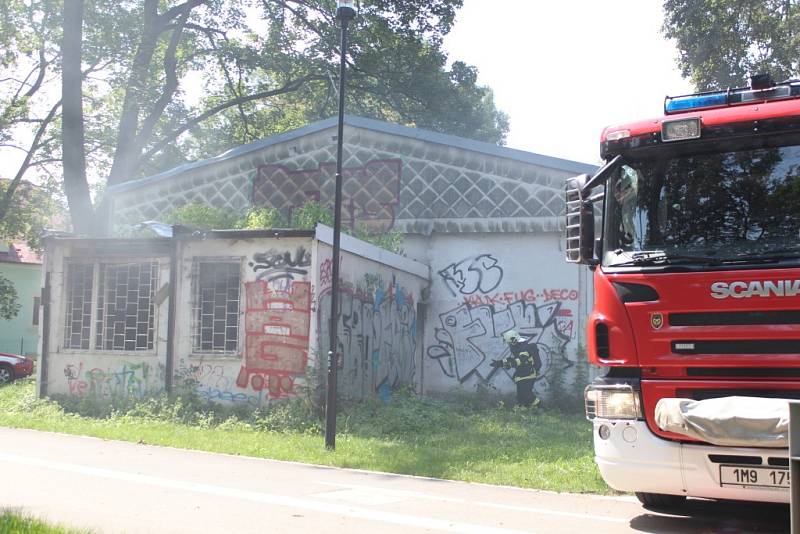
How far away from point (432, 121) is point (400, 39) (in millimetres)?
3053

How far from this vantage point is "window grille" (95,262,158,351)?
50.9 feet

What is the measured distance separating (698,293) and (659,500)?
2214 mm

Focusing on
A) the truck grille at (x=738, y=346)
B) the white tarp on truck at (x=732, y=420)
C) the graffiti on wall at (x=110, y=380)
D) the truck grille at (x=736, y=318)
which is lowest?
the graffiti on wall at (x=110, y=380)

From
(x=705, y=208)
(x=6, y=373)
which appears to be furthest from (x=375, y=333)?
(x=6, y=373)

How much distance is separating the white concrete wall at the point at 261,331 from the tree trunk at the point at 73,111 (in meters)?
9.85

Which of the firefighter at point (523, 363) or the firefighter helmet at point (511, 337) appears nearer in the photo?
the firefighter at point (523, 363)

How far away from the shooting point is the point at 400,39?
28.7 metres

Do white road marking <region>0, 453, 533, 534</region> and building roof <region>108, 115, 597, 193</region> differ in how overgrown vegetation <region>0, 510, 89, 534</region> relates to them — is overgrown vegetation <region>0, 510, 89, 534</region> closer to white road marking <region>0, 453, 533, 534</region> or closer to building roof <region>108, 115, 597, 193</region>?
white road marking <region>0, 453, 533, 534</region>

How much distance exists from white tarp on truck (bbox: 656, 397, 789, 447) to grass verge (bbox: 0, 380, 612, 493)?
3031 millimetres

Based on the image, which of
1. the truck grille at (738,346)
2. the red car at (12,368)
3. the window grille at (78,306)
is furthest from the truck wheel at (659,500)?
the red car at (12,368)

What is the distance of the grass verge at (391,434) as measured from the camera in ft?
33.1

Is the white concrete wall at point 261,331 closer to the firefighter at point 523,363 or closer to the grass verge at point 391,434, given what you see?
the grass verge at point 391,434

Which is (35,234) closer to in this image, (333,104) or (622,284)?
(333,104)

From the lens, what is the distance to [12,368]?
83.0 feet
